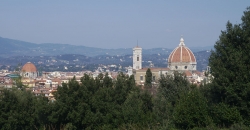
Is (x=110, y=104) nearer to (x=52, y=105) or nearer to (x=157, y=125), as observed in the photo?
(x=52, y=105)

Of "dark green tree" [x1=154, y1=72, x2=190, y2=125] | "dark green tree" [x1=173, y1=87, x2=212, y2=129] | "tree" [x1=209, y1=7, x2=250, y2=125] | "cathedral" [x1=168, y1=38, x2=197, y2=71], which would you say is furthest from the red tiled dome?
"dark green tree" [x1=173, y1=87, x2=212, y2=129]

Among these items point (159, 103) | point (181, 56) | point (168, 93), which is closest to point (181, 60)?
point (181, 56)

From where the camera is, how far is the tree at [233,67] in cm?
980

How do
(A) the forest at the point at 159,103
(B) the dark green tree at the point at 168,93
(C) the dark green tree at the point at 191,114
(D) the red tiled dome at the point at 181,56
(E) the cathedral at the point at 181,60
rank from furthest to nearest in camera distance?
1. (D) the red tiled dome at the point at 181,56
2. (E) the cathedral at the point at 181,60
3. (B) the dark green tree at the point at 168,93
4. (A) the forest at the point at 159,103
5. (C) the dark green tree at the point at 191,114

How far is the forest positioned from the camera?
9.73 meters

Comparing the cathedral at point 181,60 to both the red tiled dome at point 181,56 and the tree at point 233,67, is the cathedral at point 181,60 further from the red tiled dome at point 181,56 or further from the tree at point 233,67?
the tree at point 233,67

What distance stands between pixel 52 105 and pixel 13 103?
1.47m

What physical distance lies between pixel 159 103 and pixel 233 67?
260 cm

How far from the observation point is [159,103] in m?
11.8

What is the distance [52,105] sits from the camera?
1352 cm

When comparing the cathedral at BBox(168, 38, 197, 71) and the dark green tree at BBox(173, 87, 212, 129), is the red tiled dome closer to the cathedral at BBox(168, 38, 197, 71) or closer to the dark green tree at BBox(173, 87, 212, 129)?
the cathedral at BBox(168, 38, 197, 71)

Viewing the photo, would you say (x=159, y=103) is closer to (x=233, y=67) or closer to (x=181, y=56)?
(x=233, y=67)

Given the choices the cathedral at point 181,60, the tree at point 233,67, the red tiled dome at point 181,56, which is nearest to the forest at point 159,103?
Answer: the tree at point 233,67

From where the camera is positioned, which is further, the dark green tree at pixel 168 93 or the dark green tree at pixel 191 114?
the dark green tree at pixel 168 93
